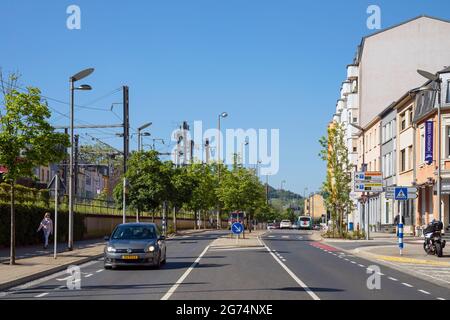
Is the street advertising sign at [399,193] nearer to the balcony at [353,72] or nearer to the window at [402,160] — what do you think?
the window at [402,160]

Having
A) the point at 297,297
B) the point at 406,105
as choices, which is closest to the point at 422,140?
the point at 406,105

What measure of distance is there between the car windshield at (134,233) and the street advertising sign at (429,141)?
26.9m

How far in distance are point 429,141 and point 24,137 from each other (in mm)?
30238

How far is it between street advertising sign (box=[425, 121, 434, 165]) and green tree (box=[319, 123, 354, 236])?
6.59m

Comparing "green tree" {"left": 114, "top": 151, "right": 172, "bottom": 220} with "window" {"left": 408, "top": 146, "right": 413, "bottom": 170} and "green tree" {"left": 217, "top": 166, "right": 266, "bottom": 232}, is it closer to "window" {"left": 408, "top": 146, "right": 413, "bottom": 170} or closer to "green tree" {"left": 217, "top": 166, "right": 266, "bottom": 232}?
"green tree" {"left": 217, "top": 166, "right": 266, "bottom": 232}

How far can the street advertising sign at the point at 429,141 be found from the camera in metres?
44.5

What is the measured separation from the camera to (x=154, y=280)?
17.7 metres

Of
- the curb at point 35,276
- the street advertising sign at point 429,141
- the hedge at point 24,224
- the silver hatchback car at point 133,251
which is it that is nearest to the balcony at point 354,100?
the street advertising sign at point 429,141

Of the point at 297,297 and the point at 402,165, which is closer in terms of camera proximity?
the point at 297,297

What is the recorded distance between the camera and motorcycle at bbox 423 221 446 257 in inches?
1085

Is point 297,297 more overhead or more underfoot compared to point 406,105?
more underfoot

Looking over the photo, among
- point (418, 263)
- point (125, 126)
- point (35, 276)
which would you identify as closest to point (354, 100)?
point (125, 126)
